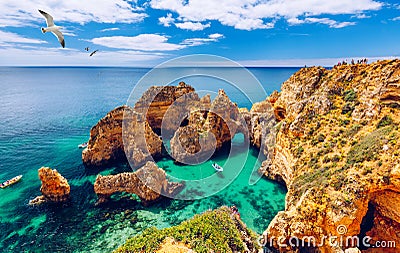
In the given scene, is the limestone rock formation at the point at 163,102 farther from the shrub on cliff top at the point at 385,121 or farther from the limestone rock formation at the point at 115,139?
the shrub on cliff top at the point at 385,121

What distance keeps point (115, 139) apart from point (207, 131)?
13.8 meters

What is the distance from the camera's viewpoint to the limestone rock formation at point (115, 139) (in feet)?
99.6

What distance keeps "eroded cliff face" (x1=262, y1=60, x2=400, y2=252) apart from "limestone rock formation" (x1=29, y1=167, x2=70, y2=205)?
67.5 ft

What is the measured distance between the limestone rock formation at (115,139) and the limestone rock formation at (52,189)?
7.80 m

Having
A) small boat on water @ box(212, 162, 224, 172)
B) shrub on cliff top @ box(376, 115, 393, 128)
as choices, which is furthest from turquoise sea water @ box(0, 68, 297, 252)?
shrub on cliff top @ box(376, 115, 393, 128)

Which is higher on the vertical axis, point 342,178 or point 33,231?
point 342,178

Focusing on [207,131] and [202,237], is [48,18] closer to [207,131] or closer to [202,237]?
[202,237]

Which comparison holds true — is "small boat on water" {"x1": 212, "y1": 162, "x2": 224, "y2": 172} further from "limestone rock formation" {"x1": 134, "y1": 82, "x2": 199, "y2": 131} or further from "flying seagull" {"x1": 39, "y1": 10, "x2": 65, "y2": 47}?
"flying seagull" {"x1": 39, "y1": 10, "x2": 65, "y2": 47}

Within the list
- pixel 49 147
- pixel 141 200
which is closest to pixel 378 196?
pixel 141 200

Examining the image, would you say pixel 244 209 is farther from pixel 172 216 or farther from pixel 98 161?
pixel 98 161

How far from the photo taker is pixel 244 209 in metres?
22.7

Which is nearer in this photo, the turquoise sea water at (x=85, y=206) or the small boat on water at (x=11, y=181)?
the turquoise sea water at (x=85, y=206)

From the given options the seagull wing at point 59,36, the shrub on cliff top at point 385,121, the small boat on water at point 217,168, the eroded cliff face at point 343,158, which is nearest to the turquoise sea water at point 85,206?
the small boat on water at point 217,168

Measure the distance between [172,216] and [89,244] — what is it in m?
7.27
